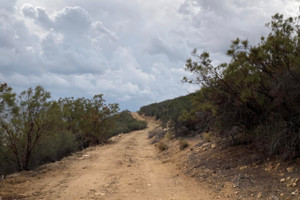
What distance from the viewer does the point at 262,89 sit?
8867mm

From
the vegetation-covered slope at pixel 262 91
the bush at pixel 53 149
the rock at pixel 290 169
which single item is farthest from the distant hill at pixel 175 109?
the bush at pixel 53 149

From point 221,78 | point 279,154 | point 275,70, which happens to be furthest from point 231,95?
point 279,154

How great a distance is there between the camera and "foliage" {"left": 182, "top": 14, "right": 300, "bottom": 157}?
7.85m

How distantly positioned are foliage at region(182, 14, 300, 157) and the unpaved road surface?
2.62m

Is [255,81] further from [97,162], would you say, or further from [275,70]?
[97,162]

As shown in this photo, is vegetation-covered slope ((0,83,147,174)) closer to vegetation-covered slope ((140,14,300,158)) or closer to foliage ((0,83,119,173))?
foliage ((0,83,119,173))

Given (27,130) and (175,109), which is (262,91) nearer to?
(27,130)

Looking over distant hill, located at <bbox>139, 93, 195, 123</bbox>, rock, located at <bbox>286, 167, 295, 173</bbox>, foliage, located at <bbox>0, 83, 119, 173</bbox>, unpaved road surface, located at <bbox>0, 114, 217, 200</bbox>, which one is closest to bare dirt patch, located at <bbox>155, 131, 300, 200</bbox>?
rock, located at <bbox>286, 167, 295, 173</bbox>

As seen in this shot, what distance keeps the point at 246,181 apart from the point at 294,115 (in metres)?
2.29

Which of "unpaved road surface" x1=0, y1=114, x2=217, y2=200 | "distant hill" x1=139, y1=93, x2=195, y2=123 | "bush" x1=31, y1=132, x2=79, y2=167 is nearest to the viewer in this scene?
"unpaved road surface" x1=0, y1=114, x2=217, y2=200

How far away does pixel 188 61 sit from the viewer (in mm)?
10297

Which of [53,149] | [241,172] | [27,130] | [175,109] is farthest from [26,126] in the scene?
[175,109]

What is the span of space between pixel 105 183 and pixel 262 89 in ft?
Answer: 18.9

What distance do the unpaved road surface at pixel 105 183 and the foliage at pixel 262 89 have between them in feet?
8.61
